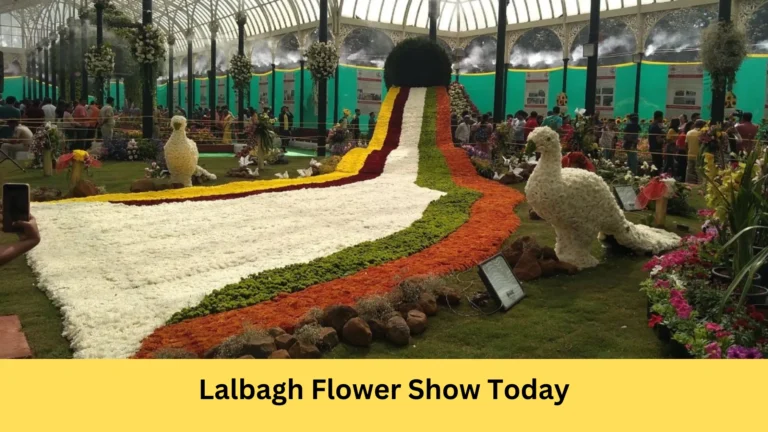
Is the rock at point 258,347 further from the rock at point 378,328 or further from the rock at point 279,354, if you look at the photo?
the rock at point 378,328

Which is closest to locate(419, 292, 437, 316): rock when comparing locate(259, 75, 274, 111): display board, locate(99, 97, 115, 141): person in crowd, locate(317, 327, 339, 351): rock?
locate(317, 327, 339, 351): rock

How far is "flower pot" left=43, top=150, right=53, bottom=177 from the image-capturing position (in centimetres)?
1300

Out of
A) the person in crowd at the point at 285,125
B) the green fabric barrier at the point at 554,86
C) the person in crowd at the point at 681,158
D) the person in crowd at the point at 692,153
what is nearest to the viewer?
the person in crowd at the point at 692,153

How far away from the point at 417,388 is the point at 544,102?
2718 cm

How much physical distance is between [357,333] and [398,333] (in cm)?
28

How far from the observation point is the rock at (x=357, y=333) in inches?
174

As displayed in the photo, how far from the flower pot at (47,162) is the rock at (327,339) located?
10.8 m

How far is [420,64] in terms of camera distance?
56.6 feet

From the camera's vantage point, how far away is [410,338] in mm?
4574

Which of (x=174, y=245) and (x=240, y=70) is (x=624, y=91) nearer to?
(x=240, y=70)

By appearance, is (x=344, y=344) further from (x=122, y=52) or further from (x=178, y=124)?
(x=122, y=52)

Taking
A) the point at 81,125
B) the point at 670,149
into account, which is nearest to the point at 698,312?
the point at 670,149

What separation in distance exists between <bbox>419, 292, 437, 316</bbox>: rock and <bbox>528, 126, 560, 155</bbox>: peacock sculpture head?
2177mm

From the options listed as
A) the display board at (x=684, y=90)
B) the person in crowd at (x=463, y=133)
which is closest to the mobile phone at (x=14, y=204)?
the person in crowd at (x=463, y=133)
